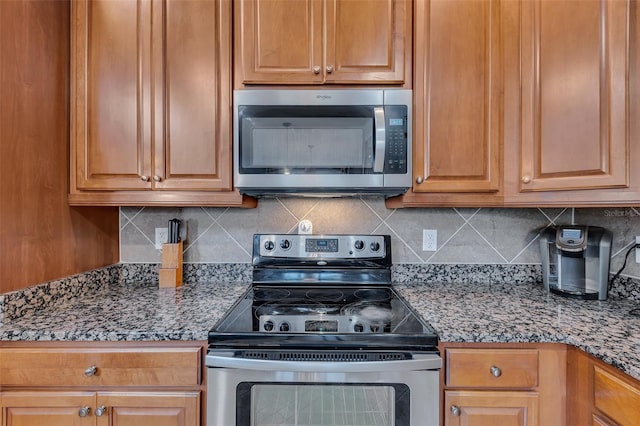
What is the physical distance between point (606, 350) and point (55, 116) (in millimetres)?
2104

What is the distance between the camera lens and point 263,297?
1551mm

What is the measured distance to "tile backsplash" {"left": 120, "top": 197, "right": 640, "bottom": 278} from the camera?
5.92ft

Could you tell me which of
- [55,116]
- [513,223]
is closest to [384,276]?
[513,223]

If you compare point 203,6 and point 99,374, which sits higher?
point 203,6

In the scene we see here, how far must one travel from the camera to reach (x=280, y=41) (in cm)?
146

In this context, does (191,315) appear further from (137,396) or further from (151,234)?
(151,234)

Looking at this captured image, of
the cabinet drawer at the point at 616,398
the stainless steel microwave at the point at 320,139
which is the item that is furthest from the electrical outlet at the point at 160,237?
the cabinet drawer at the point at 616,398

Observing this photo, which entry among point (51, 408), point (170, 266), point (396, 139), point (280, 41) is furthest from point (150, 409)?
point (280, 41)

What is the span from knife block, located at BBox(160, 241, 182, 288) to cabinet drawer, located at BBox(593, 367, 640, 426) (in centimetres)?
166

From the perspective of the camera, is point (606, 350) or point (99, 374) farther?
point (99, 374)

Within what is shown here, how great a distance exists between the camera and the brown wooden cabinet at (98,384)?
3.56ft

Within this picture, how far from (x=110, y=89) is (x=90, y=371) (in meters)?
1.12

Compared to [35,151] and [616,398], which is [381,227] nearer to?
[616,398]

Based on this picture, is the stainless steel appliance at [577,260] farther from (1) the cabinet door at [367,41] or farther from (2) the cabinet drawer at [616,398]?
(1) the cabinet door at [367,41]
